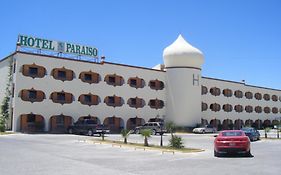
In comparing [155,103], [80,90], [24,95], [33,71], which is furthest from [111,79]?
[24,95]

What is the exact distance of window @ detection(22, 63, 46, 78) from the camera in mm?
41438

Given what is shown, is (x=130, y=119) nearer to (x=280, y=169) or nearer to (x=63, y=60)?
(x=63, y=60)

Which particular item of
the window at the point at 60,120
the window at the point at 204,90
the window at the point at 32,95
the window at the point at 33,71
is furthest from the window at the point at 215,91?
the window at the point at 33,71

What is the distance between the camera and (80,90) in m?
46.2

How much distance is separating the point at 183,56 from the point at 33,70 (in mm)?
23948

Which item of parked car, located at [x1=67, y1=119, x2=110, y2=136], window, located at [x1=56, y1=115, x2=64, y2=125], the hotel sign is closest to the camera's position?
parked car, located at [x1=67, y1=119, x2=110, y2=136]

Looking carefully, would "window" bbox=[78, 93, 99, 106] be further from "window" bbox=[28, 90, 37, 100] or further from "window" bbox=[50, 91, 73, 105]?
"window" bbox=[28, 90, 37, 100]

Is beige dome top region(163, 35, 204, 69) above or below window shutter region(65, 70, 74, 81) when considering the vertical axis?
above

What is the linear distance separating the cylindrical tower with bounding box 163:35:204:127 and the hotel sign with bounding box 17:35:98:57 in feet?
46.1

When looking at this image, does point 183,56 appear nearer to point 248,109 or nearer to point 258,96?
point 248,109

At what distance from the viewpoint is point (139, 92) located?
174ft

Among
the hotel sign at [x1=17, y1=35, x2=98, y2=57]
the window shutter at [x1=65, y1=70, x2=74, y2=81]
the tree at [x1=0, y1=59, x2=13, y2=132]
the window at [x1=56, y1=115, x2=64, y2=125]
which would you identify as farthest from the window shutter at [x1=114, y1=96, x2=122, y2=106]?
the tree at [x1=0, y1=59, x2=13, y2=132]

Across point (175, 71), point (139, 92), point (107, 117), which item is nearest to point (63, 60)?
point (107, 117)

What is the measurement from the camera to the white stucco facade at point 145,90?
138 feet
